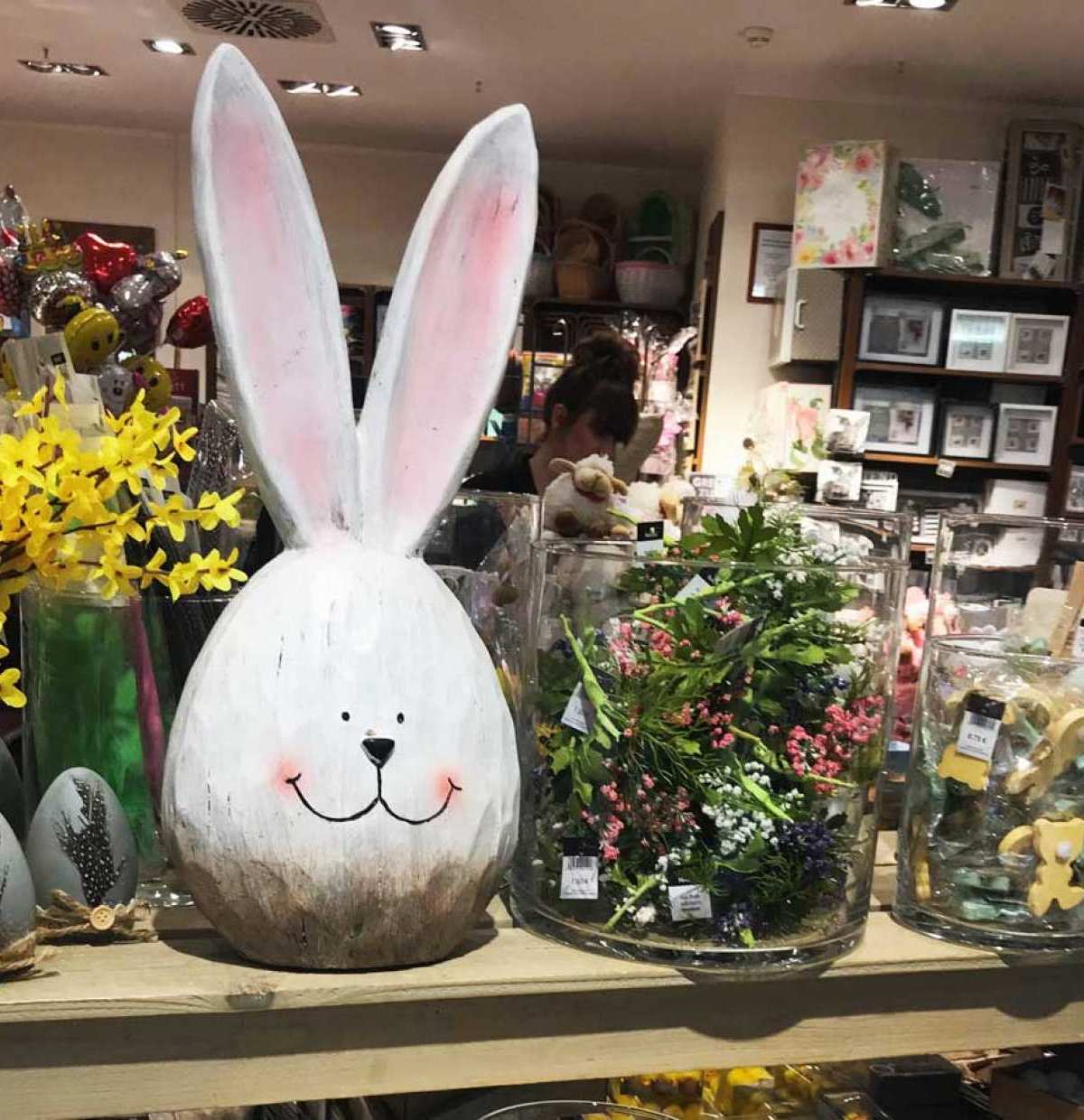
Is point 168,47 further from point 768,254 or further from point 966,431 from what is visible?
point 966,431

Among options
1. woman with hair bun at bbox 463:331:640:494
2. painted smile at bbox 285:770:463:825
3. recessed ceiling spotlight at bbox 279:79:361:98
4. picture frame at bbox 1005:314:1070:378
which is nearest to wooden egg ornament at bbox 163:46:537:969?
painted smile at bbox 285:770:463:825

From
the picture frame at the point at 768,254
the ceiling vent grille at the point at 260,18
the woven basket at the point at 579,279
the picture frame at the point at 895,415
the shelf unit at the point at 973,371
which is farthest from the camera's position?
the woven basket at the point at 579,279

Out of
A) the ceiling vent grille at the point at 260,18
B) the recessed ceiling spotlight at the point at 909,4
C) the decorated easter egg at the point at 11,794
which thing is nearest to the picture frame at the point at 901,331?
the recessed ceiling spotlight at the point at 909,4

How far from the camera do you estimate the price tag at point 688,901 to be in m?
0.67

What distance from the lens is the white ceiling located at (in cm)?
343

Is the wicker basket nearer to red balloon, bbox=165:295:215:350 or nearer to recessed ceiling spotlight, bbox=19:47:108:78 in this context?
recessed ceiling spotlight, bbox=19:47:108:78

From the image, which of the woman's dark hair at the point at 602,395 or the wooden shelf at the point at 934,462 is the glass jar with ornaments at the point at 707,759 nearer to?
the woman's dark hair at the point at 602,395

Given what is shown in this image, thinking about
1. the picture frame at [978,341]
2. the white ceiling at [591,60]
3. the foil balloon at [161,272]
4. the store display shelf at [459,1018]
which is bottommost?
the store display shelf at [459,1018]

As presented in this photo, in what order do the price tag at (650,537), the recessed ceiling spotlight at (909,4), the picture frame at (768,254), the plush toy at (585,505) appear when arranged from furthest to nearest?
the picture frame at (768,254), the recessed ceiling spotlight at (909,4), the plush toy at (585,505), the price tag at (650,537)

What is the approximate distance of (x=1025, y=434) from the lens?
400cm

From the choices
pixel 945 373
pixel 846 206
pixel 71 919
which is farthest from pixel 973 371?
pixel 71 919

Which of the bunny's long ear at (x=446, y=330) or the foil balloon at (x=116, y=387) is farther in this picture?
the foil balloon at (x=116, y=387)

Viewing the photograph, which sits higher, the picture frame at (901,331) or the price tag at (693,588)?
the picture frame at (901,331)

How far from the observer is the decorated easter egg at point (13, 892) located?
1.95 feet
